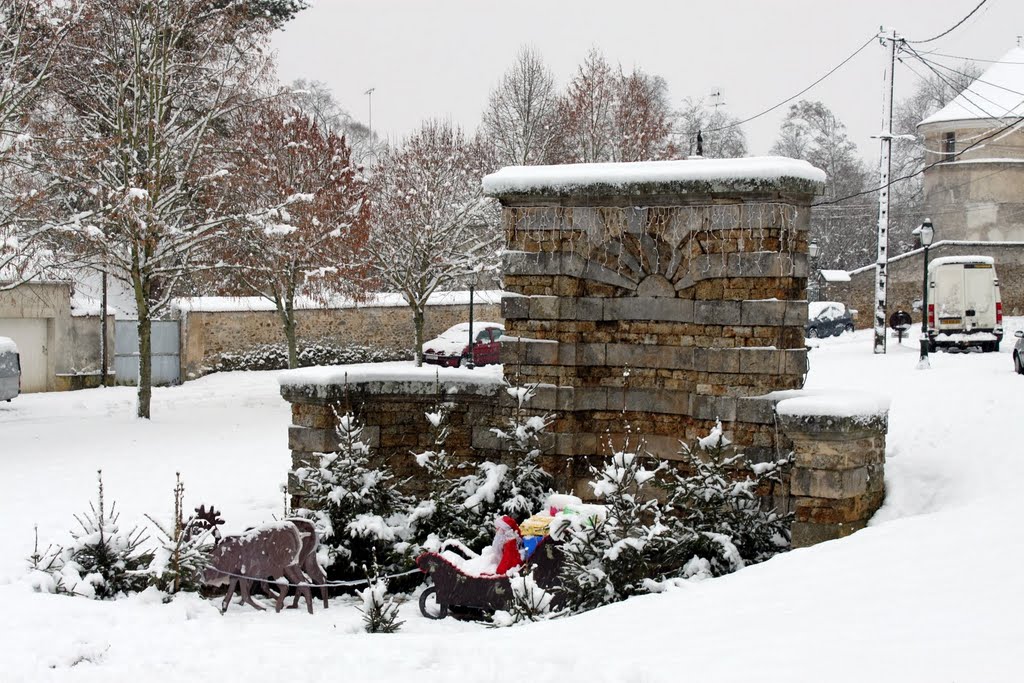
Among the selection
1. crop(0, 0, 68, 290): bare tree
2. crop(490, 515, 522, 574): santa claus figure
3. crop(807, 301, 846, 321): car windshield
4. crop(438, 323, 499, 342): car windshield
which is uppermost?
crop(0, 0, 68, 290): bare tree

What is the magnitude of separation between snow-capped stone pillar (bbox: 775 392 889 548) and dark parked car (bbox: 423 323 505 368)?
67.6 feet

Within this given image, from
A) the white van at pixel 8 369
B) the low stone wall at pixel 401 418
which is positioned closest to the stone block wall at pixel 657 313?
the low stone wall at pixel 401 418

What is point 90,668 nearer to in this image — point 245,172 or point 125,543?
point 125,543

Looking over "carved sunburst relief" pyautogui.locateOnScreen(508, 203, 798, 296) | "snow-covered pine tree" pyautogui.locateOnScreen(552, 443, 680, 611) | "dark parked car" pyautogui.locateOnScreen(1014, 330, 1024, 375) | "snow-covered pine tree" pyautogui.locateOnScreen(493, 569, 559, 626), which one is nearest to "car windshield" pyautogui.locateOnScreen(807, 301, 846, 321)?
"dark parked car" pyautogui.locateOnScreen(1014, 330, 1024, 375)

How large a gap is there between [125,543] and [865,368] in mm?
15111

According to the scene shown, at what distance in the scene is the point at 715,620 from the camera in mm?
6406

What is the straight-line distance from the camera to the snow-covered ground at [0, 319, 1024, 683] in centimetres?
550

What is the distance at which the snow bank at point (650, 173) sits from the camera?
10.3 meters

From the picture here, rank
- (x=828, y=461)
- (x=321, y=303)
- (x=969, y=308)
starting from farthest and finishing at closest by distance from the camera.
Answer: (x=321, y=303) < (x=969, y=308) < (x=828, y=461)

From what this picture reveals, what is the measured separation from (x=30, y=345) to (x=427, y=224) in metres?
10.6

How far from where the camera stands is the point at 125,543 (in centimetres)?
964

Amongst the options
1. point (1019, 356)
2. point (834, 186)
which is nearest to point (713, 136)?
point (834, 186)

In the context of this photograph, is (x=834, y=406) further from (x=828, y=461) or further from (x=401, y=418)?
(x=401, y=418)

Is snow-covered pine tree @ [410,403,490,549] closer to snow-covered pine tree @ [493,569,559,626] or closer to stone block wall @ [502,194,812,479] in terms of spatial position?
stone block wall @ [502,194,812,479]
